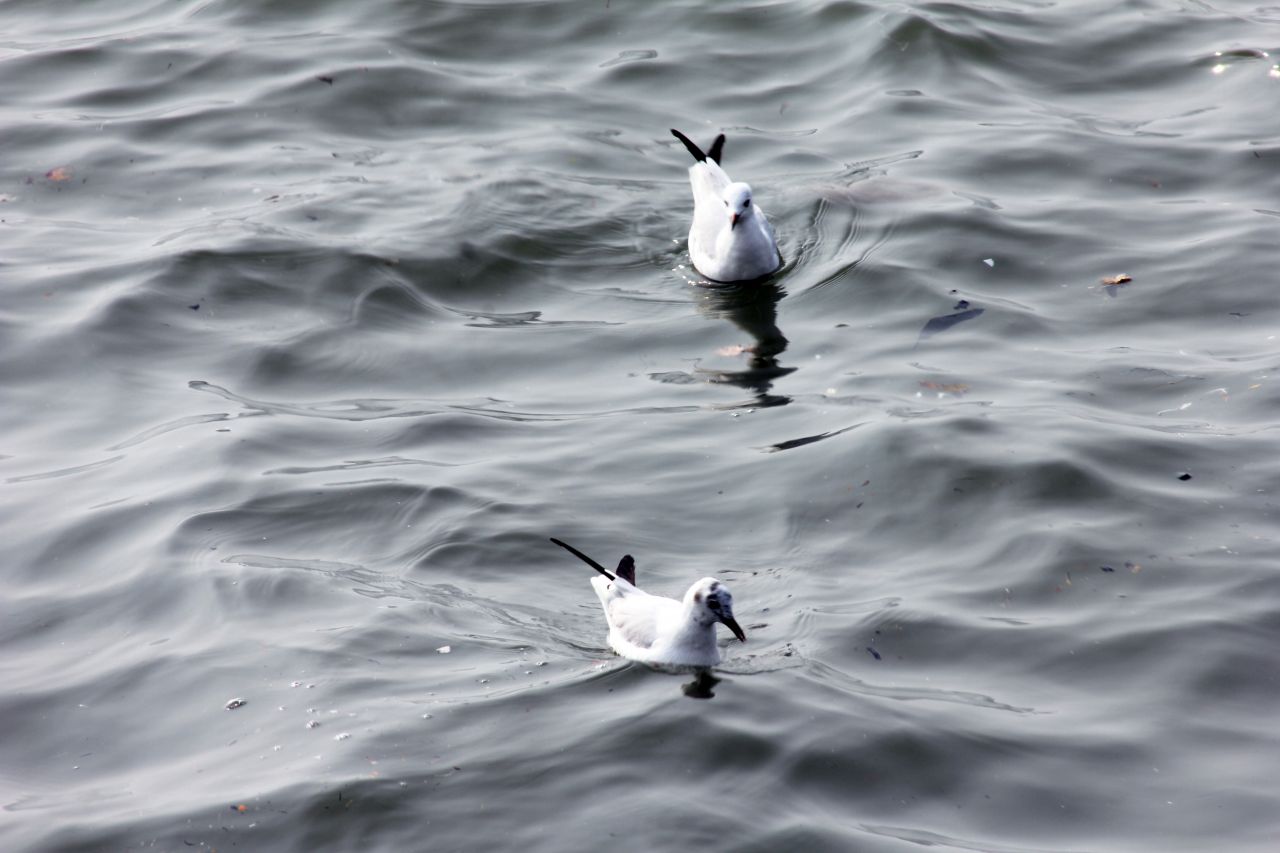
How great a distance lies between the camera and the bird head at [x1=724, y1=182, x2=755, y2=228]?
11.5m

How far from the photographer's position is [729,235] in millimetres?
11617

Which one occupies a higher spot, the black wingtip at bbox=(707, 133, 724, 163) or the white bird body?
the black wingtip at bbox=(707, 133, 724, 163)

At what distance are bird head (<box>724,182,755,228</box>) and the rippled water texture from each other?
52cm

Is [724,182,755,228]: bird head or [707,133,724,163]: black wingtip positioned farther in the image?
[707,133,724,163]: black wingtip

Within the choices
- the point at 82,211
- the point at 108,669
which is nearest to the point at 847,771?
the point at 108,669

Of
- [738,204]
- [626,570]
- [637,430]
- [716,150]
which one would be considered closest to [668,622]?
[626,570]

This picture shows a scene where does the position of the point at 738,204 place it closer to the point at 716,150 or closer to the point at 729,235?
the point at 729,235

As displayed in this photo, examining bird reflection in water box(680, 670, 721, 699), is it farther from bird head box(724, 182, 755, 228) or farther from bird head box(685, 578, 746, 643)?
bird head box(724, 182, 755, 228)

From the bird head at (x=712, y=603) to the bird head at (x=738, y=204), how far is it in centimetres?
487

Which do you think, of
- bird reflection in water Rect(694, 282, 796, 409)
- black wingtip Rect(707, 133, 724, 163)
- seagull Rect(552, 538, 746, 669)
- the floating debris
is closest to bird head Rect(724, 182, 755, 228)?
bird reflection in water Rect(694, 282, 796, 409)

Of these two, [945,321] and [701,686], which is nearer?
[701,686]

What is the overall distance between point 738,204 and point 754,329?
3.22 ft

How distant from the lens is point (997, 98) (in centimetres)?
1427

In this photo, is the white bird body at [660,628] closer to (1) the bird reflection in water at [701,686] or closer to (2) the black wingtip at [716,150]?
(1) the bird reflection in water at [701,686]
